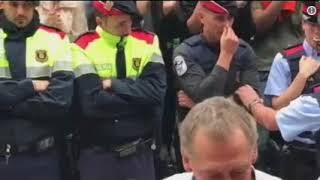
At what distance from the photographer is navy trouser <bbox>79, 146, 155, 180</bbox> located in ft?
16.0

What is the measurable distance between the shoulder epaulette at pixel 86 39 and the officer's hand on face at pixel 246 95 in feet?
3.51

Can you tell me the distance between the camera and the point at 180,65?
16.0 feet

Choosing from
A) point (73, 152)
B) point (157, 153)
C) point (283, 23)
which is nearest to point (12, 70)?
point (73, 152)

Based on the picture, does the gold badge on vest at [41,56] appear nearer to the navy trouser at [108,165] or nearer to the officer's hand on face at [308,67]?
the navy trouser at [108,165]

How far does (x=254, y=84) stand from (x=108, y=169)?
1113 millimetres

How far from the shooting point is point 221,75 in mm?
4684

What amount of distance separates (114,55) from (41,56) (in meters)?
0.50

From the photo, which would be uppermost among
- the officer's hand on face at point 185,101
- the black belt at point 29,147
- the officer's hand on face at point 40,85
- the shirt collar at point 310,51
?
the shirt collar at point 310,51

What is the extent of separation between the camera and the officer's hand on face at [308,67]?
4.35 metres

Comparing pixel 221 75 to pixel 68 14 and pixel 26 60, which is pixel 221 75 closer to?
pixel 26 60

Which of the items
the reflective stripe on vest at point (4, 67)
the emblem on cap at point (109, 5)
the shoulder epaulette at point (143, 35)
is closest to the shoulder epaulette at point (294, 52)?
the shoulder epaulette at point (143, 35)

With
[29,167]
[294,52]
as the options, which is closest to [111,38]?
[29,167]

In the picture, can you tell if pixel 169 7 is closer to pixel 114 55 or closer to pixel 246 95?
pixel 114 55

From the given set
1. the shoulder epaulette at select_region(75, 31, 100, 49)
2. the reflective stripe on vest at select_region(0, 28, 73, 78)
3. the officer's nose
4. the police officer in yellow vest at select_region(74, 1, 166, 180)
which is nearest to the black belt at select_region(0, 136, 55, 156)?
the police officer in yellow vest at select_region(74, 1, 166, 180)
